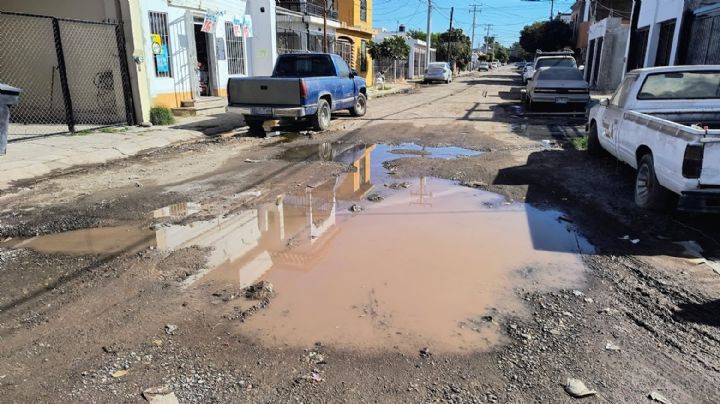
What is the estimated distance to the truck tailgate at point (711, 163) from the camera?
17.1 feet

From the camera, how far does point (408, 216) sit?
6520 millimetres

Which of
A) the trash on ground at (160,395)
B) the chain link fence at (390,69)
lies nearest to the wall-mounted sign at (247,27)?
the chain link fence at (390,69)

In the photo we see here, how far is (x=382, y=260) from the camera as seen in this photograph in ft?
16.8

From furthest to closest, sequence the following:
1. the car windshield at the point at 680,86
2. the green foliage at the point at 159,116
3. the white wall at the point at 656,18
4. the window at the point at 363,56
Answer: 1. the window at the point at 363,56
2. the white wall at the point at 656,18
3. the green foliage at the point at 159,116
4. the car windshield at the point at 680,86

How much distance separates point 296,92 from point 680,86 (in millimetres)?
8163

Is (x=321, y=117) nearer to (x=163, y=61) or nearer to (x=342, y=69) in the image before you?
(x=342, y=69)

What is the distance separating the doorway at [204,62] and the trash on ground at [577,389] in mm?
17689

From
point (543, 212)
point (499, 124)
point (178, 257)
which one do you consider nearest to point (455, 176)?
point (543, 212)

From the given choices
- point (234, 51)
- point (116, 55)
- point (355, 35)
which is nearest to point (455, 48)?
point (355, 35)

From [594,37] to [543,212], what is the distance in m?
29.8

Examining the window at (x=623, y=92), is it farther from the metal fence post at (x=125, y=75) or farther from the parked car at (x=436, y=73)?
the parked car at (x=436, y=73)

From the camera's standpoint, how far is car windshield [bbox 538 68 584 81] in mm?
18188

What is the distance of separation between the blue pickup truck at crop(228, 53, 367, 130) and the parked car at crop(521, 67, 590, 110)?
6.92 m

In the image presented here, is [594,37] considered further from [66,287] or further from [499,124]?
[66,287]
